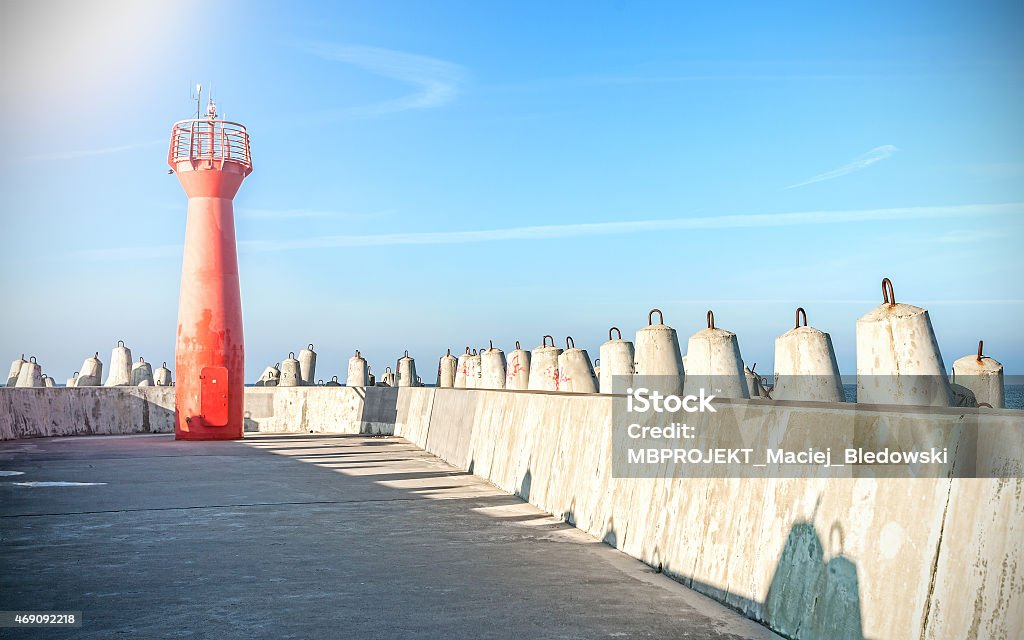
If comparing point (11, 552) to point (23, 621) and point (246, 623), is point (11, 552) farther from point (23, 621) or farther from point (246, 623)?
point (246, 623)

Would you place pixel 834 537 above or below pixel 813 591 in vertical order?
above

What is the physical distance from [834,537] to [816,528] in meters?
0.19

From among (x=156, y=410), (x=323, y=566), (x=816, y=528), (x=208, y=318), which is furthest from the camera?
(x=156, y=410)

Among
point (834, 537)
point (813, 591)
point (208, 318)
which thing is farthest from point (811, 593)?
point (208, 318)

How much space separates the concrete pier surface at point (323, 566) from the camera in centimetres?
579

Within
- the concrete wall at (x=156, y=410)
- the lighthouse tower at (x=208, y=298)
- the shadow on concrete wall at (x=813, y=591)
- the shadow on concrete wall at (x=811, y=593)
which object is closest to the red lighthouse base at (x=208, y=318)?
the lighthouse tower at (x=208, y=298)

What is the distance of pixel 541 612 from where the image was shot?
6113 millimetres

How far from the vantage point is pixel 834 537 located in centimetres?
521

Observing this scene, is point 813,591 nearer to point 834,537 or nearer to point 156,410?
point 834,537

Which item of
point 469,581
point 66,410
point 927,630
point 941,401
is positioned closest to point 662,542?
point 469,581

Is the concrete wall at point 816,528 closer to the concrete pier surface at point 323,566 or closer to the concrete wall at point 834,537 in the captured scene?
the concrete wall at point 834,537

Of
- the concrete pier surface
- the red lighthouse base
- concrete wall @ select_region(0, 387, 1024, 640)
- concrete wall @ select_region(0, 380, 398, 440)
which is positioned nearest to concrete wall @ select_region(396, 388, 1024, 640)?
concrete wall @ select_region(0, 387, 1024, 640)

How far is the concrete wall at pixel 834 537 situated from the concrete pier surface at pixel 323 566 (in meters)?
0.26

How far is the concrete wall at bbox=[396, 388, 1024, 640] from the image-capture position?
4148 millimetres
